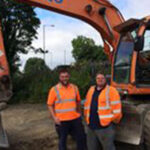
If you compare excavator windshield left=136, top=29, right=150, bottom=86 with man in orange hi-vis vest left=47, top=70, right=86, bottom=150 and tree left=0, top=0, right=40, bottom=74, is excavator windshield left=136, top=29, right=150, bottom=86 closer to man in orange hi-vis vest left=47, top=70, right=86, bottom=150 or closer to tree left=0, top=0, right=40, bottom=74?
man in orange hi-vis vest left=47, top=70, right=86, bottom=150

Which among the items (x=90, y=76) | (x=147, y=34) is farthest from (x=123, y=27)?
(x=90, y=76)

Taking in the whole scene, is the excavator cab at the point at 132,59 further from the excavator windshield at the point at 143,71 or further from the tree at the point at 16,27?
the tree at the point at 16,27

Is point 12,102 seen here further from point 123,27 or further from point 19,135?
point 123,27

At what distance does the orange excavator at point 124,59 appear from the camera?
398 cm

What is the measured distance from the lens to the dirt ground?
5.23m

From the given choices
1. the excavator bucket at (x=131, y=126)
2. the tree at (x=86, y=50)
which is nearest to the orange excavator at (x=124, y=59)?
the excavator bucket at (x=131, y=126)

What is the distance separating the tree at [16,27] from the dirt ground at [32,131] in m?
5.37

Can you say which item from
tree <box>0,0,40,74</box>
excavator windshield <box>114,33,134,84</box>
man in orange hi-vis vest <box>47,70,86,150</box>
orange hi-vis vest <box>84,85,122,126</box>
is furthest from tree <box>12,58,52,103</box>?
orange hi-vis vest <box>84,85,122,126</box>

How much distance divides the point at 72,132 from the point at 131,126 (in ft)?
2.90

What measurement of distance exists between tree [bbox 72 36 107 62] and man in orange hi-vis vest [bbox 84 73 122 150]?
1437 inches

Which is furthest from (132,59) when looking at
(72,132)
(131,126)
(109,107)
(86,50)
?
(86,50)

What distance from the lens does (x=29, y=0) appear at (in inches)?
225

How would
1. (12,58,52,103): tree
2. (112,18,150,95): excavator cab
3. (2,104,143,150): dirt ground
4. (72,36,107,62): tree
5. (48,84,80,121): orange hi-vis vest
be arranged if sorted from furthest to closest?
(72,36,107,62): tree < (12,58,52,103): tree < (2,104,143,150): dirt ground < (112,18,150,95): excavator cab < (48,84,80,121): orange hi-vis vest

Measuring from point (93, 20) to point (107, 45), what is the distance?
720mm
